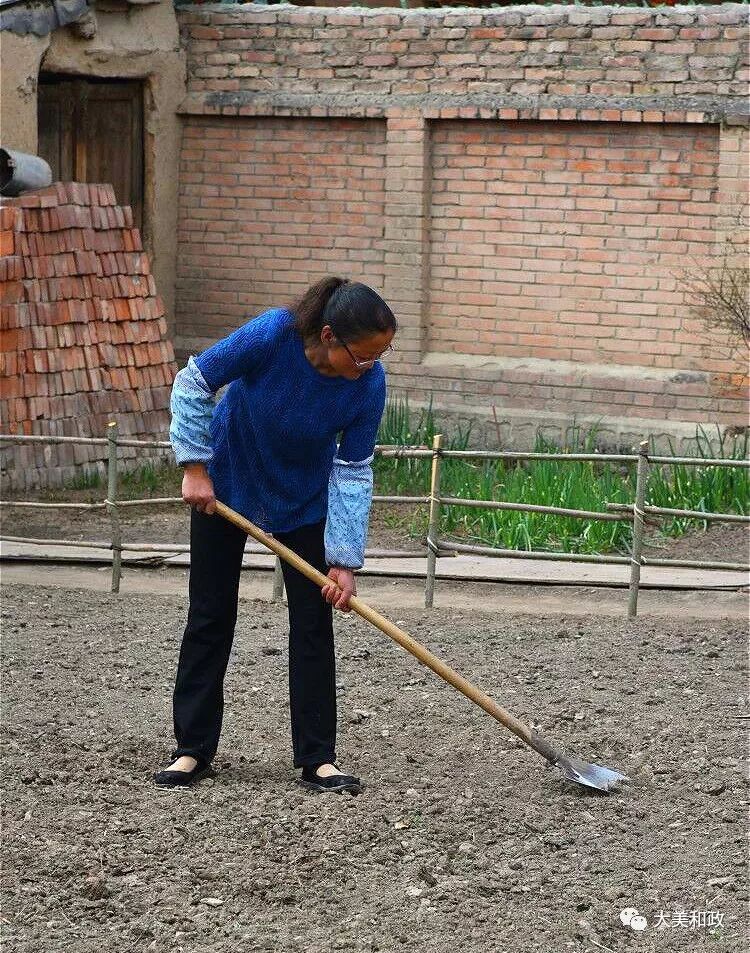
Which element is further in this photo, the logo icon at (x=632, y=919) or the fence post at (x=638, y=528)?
the fence post at (x=638, y=528)

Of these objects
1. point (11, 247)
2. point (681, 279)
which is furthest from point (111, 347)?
point (681, 279)

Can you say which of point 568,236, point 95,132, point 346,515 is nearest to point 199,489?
point 346,515

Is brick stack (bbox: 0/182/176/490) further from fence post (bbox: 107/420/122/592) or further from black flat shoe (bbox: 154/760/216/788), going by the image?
black flat shoe (bbox: 154/760/216/788)

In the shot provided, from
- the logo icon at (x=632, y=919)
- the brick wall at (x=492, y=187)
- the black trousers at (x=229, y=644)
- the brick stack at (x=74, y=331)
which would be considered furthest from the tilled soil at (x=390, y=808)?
the brick wall at (x=492, y=187)

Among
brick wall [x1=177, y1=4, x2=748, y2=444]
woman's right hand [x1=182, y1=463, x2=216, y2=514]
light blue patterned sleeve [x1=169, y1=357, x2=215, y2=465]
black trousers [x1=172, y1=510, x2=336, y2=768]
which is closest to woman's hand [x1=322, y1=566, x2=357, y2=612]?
black trousers [x1=172, y1=510, x2=336, y2=768]

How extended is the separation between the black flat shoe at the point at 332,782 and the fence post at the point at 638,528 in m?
2.68

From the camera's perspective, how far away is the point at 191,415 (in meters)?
4.30

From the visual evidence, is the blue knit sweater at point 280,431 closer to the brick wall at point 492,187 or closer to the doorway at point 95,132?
the brick wall at point 492,187

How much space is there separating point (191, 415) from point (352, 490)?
20.3 inches

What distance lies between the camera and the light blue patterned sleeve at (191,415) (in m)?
4.29

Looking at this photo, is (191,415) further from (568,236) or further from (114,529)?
(568,236)

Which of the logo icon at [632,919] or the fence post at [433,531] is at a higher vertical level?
the fence post at [433,531]

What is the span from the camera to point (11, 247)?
9.45 m

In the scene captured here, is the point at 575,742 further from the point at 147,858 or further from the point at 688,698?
the point at 147,858
